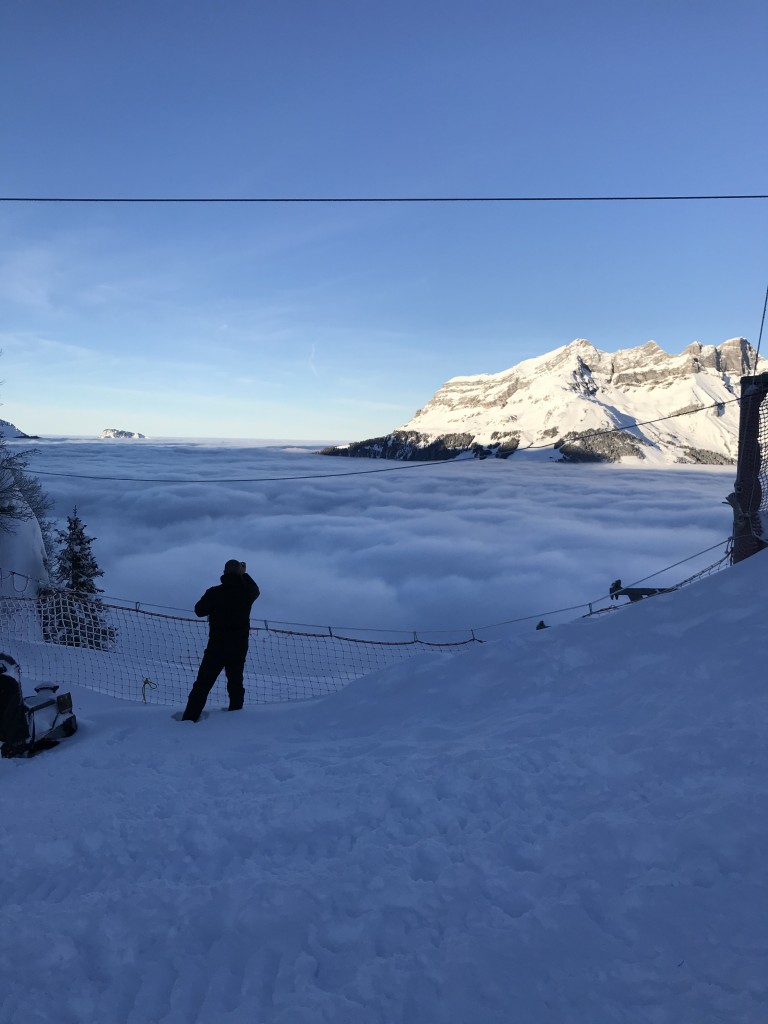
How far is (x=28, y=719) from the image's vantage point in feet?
21.1

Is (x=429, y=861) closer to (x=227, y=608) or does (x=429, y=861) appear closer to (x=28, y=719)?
(x=227, y=608)

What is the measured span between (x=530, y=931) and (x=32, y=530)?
1165 inches

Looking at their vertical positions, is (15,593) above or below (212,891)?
below

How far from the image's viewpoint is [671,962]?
9.91 feet

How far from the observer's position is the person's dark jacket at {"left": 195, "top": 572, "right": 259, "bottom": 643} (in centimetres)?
722

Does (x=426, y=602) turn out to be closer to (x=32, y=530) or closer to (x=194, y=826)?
(x=32, y=530)

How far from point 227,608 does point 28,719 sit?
2.48m

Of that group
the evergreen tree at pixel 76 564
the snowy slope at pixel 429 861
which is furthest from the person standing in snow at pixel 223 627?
the evergreen tree at pixel 76 564

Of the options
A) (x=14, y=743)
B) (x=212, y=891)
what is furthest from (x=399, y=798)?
(x=14, y=743)

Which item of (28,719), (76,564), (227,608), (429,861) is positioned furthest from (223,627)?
(76,564)

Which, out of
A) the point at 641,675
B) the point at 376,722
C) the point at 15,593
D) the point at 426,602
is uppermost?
the point at 641,675

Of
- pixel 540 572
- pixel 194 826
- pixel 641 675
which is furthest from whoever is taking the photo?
pixel 540 572

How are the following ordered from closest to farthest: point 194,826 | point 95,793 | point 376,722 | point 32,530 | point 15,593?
1. point 194,826
2. point 95,793
3. point 376,722
4. point 15,593
5. point 32,530

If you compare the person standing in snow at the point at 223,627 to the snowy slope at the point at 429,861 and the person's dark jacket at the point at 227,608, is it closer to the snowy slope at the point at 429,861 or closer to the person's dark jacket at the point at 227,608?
the person's dark jacket at the point at 227,608
